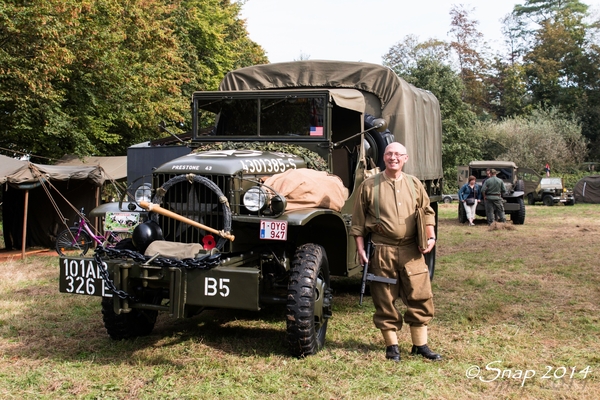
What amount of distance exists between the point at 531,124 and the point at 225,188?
40249mm

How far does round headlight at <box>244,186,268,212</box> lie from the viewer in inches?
180

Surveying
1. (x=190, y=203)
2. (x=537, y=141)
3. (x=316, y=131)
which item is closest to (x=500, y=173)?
(x=316, y=131)

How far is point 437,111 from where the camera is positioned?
9.48 m

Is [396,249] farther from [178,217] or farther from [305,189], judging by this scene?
[178,217]

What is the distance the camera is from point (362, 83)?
7.23 meters

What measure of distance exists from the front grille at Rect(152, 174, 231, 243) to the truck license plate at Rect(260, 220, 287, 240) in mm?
362

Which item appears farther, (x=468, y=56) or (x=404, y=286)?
(x=468, y=56)

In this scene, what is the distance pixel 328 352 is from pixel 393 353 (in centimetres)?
54

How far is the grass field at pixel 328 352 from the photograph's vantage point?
3975 millimetres

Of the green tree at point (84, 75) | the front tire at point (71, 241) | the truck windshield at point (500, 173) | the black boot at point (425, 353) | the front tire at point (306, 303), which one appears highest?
the green tree at point (84, 75)

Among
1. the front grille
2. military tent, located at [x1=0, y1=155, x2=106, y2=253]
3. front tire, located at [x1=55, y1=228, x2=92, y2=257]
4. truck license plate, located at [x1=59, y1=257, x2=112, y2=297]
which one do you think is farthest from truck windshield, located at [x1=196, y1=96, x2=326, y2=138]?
military tent, located at [x1=0, y1=155, x2=106, y2=253]

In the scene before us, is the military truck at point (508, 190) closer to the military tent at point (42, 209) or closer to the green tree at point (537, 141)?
the military tent at point (42, 209)

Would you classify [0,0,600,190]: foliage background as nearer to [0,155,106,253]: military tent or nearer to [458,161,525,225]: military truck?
[0,155,106,253]: military tent

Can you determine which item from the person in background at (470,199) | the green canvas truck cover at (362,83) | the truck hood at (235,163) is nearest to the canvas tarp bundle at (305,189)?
the truck hood at (235,163)
